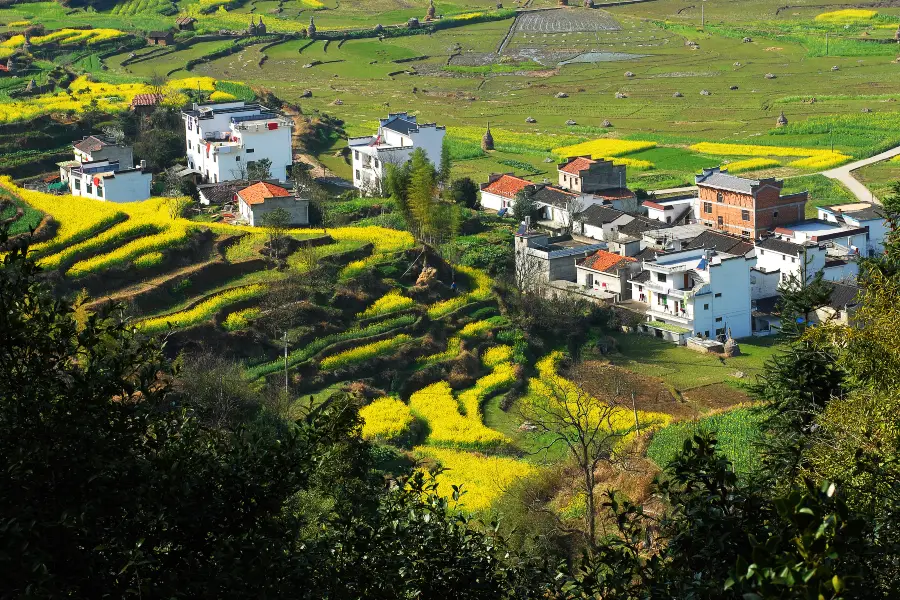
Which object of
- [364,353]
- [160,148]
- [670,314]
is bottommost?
[670,314]

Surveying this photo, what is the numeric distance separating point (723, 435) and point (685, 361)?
7839 mm

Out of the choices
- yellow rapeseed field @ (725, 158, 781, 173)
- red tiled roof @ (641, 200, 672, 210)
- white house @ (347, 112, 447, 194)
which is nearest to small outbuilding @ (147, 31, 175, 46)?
white house @ (347, 112, 447, 194)

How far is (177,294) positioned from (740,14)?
82.8m

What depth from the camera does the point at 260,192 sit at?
37.0 metres

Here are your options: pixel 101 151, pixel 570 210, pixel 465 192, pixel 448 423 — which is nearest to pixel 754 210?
pixel 570 210

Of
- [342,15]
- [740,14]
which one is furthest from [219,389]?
[740,14]

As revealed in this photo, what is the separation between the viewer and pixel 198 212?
124 feet

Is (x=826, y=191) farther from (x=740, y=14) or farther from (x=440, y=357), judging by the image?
(x=740, y=14)

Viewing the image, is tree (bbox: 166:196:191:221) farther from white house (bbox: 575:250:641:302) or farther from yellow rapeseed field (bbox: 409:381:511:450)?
white house (bbox: 575:250:641:302)

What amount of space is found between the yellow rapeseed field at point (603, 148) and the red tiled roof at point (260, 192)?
23194mm

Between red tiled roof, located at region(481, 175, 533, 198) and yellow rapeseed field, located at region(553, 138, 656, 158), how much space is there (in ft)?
37.1

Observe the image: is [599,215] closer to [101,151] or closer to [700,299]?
[700,299]

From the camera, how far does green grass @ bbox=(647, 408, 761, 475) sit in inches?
921

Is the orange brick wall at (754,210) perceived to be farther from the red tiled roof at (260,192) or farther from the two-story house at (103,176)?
the two-story house at (103,176)
